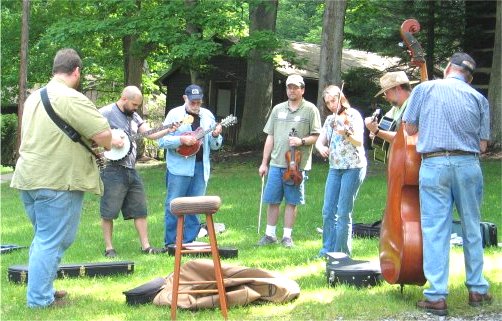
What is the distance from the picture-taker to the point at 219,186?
1655 cm

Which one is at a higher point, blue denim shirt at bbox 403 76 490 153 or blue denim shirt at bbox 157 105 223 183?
blue denim shirt at bbox 403 76 490 153

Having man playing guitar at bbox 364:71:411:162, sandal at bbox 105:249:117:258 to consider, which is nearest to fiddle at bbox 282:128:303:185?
man playing guitar at bbox 364:71:411:162

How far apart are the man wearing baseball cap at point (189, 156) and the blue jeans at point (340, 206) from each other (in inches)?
66.1

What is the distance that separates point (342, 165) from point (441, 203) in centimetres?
205

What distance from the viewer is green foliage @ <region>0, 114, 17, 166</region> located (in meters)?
27.4

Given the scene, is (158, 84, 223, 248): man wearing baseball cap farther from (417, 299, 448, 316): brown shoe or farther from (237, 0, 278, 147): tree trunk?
(237, 0, 278, 147): tree trunk

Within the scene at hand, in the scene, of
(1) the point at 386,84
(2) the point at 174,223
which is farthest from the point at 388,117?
(2) the point at 174,223

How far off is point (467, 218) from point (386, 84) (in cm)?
148

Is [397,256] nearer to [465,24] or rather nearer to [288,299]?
[288,299]

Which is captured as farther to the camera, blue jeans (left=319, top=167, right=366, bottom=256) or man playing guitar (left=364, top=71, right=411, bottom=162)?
blue jeans (left=319, top=167, right=366, bottom=256)

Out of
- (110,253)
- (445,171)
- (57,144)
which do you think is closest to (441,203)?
(445,171)

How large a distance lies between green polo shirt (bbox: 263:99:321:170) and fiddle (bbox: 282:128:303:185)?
3.0 inches

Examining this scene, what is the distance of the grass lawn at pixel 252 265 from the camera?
5578 millimetres

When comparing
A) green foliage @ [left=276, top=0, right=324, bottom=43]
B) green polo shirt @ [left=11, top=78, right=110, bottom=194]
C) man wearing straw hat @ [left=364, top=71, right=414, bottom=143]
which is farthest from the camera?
green foliage @ [left=276, top=0, right=324, bottom=43]
